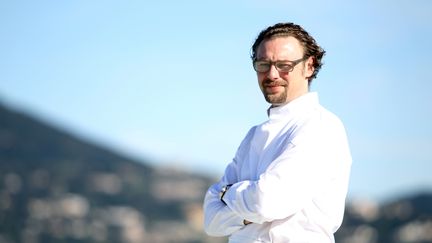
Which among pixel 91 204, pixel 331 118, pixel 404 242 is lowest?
pixel 331 118

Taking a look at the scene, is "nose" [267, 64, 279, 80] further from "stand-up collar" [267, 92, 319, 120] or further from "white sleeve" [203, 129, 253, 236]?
"white sleeve" [203, 129, 253, 236]

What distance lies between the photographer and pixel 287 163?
4027 mm

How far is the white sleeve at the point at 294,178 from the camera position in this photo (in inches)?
157

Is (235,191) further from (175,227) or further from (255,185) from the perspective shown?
(175,227)

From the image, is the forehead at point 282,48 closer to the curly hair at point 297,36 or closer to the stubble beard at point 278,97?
the curly hair at point 297,36

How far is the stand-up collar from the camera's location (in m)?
4.21

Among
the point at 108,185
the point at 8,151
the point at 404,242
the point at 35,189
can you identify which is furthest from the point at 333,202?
the point at 8,151

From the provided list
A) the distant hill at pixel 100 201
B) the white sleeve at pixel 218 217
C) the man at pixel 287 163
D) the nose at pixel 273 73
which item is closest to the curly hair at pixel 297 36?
the man at pixel 287 163

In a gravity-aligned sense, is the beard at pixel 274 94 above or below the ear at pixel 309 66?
below

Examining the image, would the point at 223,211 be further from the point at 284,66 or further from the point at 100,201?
the point at 100,201

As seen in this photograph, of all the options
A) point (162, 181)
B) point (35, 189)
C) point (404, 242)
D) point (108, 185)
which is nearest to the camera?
point (404, 242)

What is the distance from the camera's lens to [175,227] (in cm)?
14500

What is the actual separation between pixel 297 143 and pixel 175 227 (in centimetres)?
14183

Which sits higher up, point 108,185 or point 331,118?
point 108,185
